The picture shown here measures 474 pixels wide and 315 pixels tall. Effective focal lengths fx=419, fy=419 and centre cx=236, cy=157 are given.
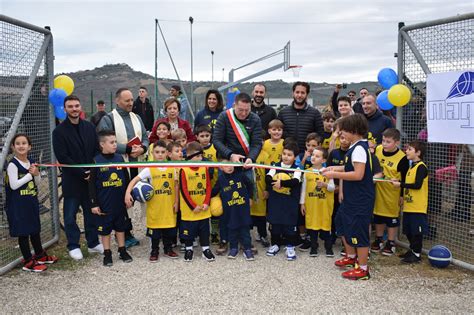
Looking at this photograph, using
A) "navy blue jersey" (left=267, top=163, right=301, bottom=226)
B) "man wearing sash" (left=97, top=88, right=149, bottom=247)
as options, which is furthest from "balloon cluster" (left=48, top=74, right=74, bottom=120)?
"navy blue jersey" (left=267, top=163, right=301, bottom=226)

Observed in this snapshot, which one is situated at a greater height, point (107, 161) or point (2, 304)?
point (107, 161)

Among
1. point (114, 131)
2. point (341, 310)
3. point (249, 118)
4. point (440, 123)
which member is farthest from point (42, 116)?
point (440, 123)

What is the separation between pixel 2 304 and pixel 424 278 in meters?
4.71

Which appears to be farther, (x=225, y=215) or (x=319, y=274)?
(x=225, y=215)

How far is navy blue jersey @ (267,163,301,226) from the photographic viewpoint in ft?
18.9

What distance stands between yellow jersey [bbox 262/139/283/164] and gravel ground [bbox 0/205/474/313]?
1429 millimetres

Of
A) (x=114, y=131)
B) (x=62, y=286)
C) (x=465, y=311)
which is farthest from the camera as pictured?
(x=114, y=131)

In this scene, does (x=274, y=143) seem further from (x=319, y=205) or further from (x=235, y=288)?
(x=235, y=288)

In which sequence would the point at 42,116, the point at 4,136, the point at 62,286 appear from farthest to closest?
the point at 42,116 → the point at 4,136 → the point at 62,286

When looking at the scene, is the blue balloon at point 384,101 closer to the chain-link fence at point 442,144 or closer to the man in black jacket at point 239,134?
the chain-link fence at point 442,144

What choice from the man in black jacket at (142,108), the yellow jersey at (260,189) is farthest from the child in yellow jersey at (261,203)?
the man in black jacket at (142,108)

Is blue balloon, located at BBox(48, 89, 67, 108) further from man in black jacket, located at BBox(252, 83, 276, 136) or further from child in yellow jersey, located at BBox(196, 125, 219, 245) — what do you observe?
man in black jacket, located at BBox(252, 83, 276, 136)

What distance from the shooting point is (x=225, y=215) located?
19.2 feet

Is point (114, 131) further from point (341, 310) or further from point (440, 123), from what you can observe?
point (440, 123)
